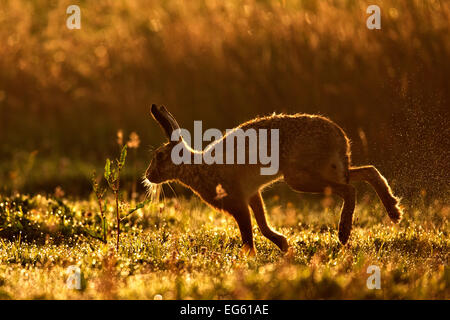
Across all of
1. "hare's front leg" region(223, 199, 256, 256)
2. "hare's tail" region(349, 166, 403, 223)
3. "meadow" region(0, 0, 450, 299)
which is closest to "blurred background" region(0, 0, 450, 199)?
"meadow" region(0, 0, 450, 299)

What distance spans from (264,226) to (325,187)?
718 mm

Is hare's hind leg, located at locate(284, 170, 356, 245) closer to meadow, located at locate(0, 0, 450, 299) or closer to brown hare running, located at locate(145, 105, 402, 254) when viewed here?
brown hare running, located at locate(145, 105, 402, 254)

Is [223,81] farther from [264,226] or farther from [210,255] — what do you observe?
[210,255]

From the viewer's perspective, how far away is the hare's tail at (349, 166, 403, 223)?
5.87 meters

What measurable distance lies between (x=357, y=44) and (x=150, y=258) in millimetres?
5689

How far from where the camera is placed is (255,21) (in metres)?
11.6

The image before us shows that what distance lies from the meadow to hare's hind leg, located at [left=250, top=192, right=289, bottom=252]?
139 millimetres

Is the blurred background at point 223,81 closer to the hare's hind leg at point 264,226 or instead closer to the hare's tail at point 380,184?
the hare's tail at point 380,184

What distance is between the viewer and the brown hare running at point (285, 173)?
5.41m

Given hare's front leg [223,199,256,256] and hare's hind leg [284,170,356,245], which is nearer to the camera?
hare's hind leg [284,170,356,245]

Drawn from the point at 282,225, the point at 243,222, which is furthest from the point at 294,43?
the point at 243,222

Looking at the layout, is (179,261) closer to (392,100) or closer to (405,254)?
(405,254)

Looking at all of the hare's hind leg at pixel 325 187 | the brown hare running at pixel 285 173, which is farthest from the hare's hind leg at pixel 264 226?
the hare's hind leg at pixel 325 187

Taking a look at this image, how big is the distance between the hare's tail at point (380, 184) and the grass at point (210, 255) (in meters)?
0.27
